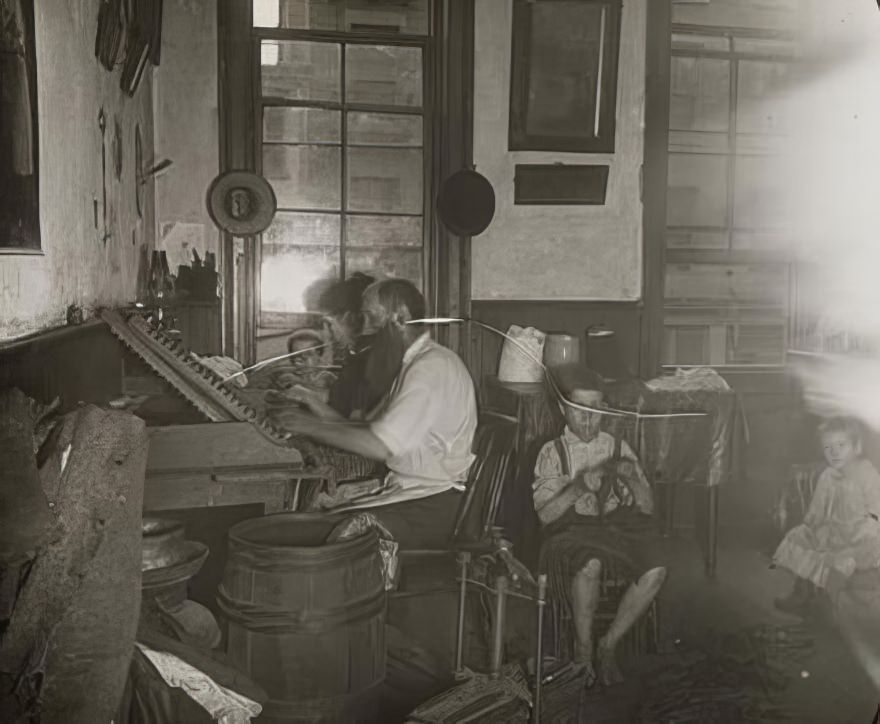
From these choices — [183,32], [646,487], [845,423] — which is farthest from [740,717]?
[183,32]

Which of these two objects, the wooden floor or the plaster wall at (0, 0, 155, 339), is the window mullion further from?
the wooden floor

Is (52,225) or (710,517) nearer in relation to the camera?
(52,225)

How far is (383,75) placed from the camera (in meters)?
2.58

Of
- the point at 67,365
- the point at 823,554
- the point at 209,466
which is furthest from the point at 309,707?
the point at 823,554

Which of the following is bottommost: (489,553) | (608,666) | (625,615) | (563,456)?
(608,666)

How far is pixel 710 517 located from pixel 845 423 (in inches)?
22.8

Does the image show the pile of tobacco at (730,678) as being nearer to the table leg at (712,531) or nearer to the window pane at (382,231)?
the table leg at (712,531)

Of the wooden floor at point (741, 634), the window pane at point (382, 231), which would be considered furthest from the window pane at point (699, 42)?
the wooden floor at point (741, 634)

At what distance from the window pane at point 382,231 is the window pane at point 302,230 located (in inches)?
1.9

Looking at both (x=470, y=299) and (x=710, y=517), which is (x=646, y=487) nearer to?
(x=710, y=517)

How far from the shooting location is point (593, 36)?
8.85 ft

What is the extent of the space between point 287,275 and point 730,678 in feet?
6.41

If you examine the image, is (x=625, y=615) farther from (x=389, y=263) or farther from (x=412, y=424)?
(x=389, y=263)

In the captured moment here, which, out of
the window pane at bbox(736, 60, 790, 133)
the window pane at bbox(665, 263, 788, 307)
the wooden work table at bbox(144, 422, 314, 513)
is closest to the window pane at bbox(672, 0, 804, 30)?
the window pane at bbox(736, 60, 790, 133)
